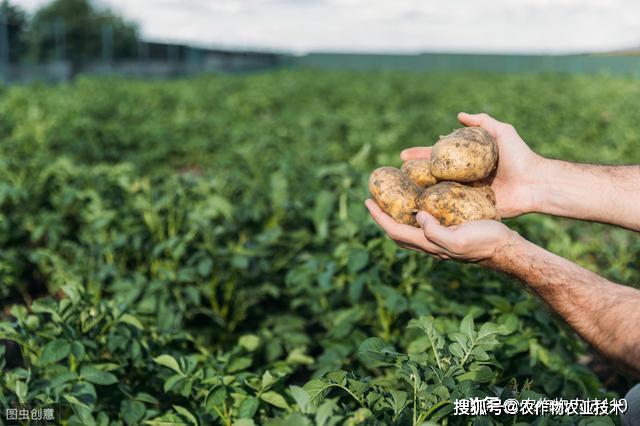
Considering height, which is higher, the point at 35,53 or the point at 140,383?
the point at 35,53

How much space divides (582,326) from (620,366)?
0.45ft

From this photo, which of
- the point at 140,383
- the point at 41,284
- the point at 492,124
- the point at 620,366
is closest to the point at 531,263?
the point at 620,366

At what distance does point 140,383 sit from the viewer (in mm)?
2361

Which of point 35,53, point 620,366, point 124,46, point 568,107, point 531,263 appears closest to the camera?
point 620,366

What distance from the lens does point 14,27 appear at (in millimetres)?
18844

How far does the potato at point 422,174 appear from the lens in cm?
245

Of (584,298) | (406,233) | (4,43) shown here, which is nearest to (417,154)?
(406,233)

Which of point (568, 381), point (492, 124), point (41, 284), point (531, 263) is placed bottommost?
point (41, 284)

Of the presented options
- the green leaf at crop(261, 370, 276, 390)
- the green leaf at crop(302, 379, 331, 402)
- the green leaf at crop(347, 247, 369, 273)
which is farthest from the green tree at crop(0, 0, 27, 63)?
the green leaf at crop(302, 379, 331, 402)

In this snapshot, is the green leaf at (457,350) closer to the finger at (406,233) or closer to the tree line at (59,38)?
the finger at (406,233)

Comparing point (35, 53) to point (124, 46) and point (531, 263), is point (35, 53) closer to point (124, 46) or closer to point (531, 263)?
point (124, 46)

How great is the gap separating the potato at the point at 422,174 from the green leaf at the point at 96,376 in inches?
48.8

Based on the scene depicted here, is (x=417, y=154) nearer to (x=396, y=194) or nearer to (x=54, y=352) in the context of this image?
(x=396, y=194)

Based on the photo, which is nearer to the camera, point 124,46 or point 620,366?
point 620,366
